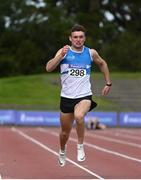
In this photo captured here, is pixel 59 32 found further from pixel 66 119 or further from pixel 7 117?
pixel 66 119

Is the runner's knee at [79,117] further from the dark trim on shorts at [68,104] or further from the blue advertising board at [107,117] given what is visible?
the blue advertising board at [107,117]

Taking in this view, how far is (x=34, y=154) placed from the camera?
52.3ft

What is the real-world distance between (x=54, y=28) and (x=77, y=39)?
63.6 metres

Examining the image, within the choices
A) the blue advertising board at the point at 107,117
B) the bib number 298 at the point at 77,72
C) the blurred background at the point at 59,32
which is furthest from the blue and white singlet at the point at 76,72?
the blurred background at the point at 59,32

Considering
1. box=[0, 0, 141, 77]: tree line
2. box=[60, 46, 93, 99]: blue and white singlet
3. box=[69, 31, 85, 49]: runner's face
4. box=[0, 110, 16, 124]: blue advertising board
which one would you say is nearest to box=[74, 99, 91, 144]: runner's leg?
box=[60, 46, 93, 99]: blue and white singlet

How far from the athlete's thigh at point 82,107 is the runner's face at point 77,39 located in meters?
0.89

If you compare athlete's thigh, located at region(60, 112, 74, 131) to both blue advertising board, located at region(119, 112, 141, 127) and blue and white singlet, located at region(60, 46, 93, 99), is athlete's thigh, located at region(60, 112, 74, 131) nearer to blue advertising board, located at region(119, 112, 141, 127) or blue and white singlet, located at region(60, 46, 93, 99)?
blue and white singlet, located at region(60, 46, 93, 99)

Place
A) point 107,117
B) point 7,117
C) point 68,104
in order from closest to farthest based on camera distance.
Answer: point 68,104 < point 7,117 < point 107,117

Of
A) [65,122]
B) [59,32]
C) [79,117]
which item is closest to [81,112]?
[79,117]

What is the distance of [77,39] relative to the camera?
9.90 metres

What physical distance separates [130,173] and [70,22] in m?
63.5

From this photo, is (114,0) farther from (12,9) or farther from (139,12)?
(12,9)

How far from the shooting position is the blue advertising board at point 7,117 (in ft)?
119

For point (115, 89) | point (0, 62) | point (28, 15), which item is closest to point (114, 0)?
point (28, 15)
